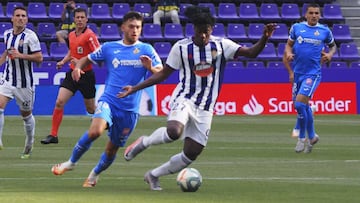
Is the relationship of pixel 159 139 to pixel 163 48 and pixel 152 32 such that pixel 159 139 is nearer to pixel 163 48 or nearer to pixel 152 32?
pixel 163 48

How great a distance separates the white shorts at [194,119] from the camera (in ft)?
37.1

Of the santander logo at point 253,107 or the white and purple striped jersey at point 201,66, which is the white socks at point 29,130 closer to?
the white and purple striped jersey at point 201,66

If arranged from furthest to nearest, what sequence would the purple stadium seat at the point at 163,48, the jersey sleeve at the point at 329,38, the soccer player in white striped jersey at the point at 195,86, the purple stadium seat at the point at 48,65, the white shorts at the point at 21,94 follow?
the purple stadium seat at the point at 163,48 → the purple stadium seat at the point at 48,65 → the jersey sleeve at the point at 329,38 → the white shorts at the point at 21,94 → the soccer player in white striped jersey at the point at 195,86

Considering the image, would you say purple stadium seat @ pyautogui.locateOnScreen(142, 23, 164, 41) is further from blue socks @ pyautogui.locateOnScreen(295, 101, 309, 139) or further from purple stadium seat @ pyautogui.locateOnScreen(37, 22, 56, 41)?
blue socks @ pyautogui.locateOnScreen(295, 101, 309, 139)

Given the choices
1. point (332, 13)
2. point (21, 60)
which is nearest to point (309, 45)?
point (21, 60)

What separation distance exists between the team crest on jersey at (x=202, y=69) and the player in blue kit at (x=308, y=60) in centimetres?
579

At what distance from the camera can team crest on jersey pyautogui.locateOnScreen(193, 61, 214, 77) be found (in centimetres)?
1138

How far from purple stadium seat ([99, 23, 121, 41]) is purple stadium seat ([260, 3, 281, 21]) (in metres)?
4.85

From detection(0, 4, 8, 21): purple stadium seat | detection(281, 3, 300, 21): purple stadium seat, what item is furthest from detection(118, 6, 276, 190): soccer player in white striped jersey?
detection(281, 3, 300, 21): purple stadium seat

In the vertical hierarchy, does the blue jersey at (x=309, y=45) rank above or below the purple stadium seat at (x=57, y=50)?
above

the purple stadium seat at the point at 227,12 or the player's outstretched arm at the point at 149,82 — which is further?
the purple stadium seat at the point at 227,12

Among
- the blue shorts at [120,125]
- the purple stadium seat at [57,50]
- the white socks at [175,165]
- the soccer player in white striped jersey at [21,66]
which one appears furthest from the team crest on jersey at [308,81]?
the purple stadium seat at [57,50]

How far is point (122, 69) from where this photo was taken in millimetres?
11984

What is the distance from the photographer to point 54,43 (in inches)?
1167
